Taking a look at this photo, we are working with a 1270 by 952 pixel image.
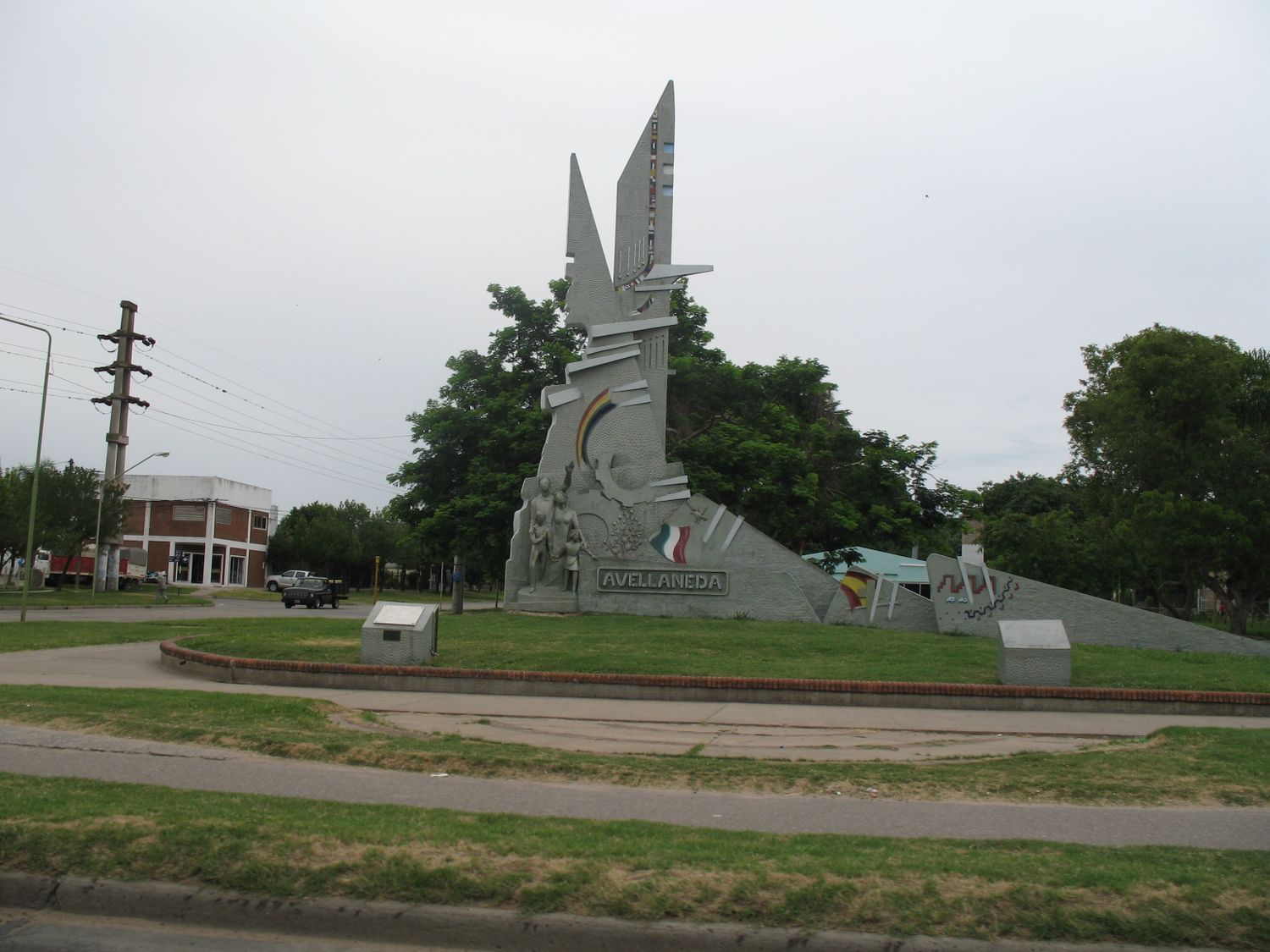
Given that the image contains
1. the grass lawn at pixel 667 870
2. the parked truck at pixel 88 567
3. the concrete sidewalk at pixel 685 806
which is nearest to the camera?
the grass lawn at pixel 667 870

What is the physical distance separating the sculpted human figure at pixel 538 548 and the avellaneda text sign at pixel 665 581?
1301 millimetres

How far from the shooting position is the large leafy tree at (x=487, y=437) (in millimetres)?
30438

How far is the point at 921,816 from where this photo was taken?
24.3 ft

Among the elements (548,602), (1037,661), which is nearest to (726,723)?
(1037,661)

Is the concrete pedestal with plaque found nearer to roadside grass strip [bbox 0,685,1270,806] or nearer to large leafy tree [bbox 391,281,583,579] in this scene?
roadside grass strip [bbox 0,685,1270,806]

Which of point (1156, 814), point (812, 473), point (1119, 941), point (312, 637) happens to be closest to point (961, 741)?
point (1156, 814)

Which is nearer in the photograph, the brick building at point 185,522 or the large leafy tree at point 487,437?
the large leafy tree at point 487,437

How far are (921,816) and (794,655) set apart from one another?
9.55 meters

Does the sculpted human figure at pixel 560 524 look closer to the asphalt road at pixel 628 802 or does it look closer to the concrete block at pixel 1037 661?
the concrete block at pixel 1037 661

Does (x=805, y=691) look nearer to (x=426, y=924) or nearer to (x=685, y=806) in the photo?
(x=685, y=806)

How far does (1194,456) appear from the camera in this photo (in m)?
36.4

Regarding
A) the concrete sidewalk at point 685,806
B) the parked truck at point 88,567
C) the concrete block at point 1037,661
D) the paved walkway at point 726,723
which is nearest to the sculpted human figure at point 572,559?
the paved walkway at point 726,723

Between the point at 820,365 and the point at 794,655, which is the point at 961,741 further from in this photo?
the point at 820,365

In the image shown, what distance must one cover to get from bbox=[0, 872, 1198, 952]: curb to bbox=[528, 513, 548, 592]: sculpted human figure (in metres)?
18.2
